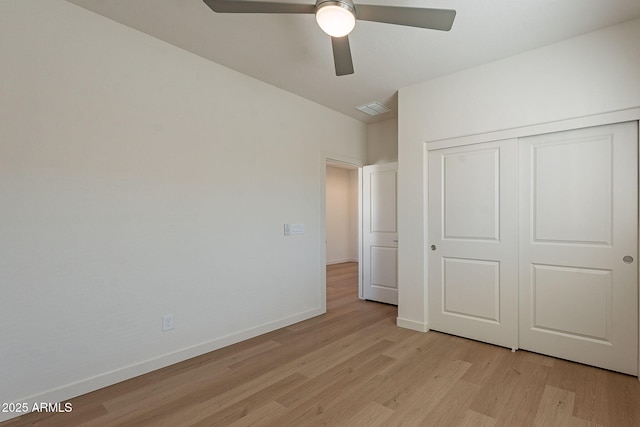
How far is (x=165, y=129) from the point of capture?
2.65m

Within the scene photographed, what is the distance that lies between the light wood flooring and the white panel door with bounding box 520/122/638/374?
254 millimetres

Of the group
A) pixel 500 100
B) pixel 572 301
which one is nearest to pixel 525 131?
pixel 500 100

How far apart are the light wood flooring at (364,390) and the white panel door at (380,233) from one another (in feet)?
4.81

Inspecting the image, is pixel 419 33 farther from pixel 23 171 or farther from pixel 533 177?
pixel 23 171

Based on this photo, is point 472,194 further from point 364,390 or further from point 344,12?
point 344,12

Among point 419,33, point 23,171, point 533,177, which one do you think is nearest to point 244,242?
point 23,171

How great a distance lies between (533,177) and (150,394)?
139 inches

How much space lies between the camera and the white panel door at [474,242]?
2945mm

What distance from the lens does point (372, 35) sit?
2.55 meters

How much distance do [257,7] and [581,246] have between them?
3.01 metres

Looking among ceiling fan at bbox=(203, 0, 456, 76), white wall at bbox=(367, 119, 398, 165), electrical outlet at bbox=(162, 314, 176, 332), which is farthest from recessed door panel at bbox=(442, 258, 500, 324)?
electrical outlet at bbox=(162, 314, 176, 332)

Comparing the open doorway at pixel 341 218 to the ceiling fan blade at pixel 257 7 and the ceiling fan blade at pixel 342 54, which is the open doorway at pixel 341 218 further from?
the ceiling fan blade at pixel 257 7

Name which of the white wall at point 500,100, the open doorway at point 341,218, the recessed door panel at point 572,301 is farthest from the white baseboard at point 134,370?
the open doorway at point 341,218

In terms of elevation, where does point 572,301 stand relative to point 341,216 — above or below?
below
